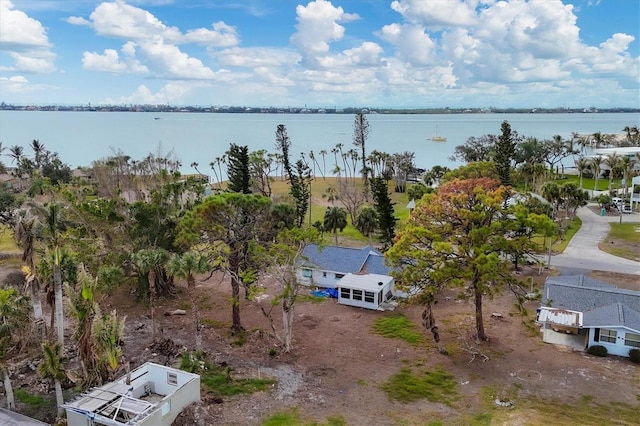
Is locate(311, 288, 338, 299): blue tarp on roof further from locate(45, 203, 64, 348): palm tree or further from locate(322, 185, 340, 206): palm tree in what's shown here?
locate(322, 185, 340, 206): palm tree

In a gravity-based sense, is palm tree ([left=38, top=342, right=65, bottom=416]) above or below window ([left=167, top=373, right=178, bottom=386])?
above

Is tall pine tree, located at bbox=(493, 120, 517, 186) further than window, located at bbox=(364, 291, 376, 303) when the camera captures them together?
Yes

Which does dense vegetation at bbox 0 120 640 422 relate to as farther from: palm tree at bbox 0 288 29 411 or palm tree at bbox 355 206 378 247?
palm tree at bbox 355 206 378 247

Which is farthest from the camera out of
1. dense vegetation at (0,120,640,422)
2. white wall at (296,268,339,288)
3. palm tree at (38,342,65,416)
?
Answer: white wall at (296,268,339,288)

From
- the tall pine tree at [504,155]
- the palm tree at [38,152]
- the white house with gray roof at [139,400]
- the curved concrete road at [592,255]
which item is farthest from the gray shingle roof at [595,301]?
the palm tree at [38,152]

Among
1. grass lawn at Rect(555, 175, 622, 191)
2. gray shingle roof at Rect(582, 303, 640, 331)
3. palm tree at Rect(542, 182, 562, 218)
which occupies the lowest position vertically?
gray shingle roof at Rect(582, 303, 640, 331)

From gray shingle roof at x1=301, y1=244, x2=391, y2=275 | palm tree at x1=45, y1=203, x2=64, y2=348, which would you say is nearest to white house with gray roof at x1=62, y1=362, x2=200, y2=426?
palm tree at x1=45, y1=203, x2=64, y2=348

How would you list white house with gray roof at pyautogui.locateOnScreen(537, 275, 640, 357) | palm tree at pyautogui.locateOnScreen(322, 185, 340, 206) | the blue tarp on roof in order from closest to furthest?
white house with gray roof at pyautogui.locateOnScreen(537, 275, 640, 357) < the blue tarp on roof < palm tree at pyautogui.locateOnScreen(322, 185, 340, 206)
